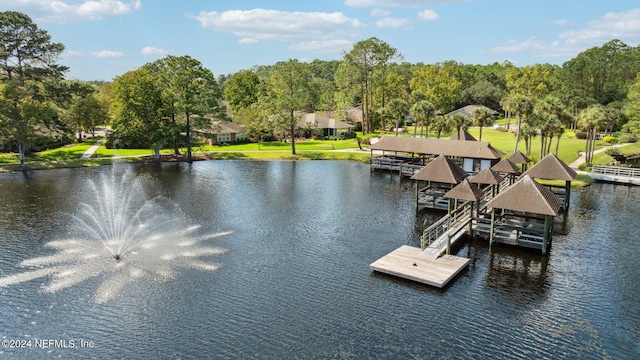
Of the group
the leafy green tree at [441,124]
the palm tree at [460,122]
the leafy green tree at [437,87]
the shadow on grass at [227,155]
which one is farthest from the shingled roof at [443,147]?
the leafy green tree at [437,87]

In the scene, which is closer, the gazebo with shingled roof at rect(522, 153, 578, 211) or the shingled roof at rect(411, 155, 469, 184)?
the shingled roof at rect(411, 155, 469, 184)

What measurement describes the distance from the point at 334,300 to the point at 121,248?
15.1m

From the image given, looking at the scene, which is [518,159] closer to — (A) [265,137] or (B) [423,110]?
(B) [423,110]

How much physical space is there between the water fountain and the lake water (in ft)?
2.40

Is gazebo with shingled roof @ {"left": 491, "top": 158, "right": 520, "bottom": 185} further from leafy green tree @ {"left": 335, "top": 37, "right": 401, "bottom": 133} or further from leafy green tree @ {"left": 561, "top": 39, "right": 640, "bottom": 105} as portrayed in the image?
leafy green tree @ {"left": 561, "top": 39, "right": 640, "bottom": 105}

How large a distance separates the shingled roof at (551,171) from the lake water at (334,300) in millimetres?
3239

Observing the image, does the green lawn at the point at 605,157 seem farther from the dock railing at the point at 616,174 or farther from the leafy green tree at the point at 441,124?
the leafy green tree at the point at 441,124

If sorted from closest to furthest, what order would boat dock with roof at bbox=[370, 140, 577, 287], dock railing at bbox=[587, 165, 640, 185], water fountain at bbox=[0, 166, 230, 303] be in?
water fountain at bbox=[0, 166, 230, 303]
boat dock with roof at bbox=[370, 140, 577, 287]
dock railing at bbox=[587, 165, 640, 185]

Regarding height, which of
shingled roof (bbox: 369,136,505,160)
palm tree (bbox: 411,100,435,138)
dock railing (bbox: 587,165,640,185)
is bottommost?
dock railing (bbox: 587,165,640,185)

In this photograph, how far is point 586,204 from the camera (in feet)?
125

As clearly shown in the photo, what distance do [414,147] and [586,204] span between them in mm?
20700

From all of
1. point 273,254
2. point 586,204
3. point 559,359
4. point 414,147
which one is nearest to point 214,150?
point 414,147

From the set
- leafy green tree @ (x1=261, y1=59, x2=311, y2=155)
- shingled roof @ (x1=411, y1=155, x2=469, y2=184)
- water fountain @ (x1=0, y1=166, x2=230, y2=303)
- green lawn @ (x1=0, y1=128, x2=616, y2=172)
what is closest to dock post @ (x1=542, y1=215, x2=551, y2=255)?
shingled roof @ (x1=411, y1=155, x2=469, y2=184)

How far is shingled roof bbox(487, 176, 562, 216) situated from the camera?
1014 inches
